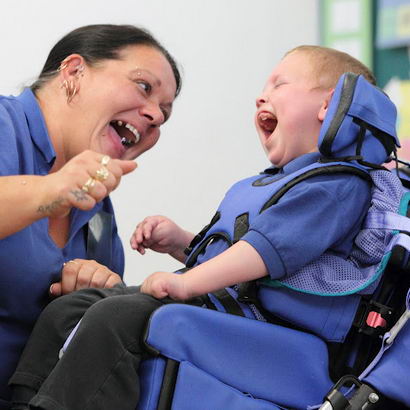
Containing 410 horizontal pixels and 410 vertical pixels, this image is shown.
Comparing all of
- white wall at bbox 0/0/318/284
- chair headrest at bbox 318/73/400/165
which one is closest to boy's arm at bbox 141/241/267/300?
chair headrest at bbox 318/73/400/165

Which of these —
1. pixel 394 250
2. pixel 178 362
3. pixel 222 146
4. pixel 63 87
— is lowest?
pixel 222 146

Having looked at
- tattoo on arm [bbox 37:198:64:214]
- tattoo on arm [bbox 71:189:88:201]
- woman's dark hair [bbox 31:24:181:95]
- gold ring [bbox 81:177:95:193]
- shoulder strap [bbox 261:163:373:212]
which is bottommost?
shoulder strap [bbox 261:163:373:212]

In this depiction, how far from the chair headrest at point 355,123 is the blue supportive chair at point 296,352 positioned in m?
0.04

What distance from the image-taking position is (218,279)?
1.05m

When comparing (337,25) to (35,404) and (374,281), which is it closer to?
(374,281)

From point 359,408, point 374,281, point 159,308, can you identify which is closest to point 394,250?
point 374,281

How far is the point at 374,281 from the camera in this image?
106 cm

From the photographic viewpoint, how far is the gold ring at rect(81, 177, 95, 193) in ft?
3.07

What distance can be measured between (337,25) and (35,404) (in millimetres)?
2296

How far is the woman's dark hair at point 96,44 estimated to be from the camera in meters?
1.56

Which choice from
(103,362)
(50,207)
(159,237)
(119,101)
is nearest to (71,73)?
(119,101)

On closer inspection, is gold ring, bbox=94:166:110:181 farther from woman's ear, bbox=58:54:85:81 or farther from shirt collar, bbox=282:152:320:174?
woman's ear, bbox=58:54:85:81

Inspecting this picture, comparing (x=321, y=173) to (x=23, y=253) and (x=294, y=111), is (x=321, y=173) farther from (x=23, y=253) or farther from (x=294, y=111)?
(x=23, y=253)

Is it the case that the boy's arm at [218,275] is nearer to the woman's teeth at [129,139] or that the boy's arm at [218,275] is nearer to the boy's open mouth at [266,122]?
the boy's open mouth at [266,122]
